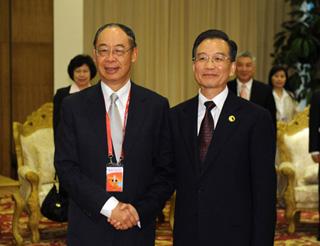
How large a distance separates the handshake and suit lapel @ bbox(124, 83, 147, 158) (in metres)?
0.22

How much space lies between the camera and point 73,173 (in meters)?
2.88

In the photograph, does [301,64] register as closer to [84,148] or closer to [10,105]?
[10,105]

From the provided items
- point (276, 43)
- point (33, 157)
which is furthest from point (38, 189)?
point (276, 43)

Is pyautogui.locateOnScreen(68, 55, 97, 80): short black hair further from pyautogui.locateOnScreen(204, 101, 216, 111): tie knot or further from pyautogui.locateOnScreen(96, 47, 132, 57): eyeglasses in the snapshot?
pyautogui.locateOnScreen(204, 101, 216, 111): tie knot

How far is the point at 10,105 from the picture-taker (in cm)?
898

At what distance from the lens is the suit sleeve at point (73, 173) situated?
111 inches

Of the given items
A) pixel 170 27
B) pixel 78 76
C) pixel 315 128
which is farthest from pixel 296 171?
pixel 170 27

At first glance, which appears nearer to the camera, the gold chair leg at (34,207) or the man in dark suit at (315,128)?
the man in dark suit at (315,128)

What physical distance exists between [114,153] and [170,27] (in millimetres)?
6555

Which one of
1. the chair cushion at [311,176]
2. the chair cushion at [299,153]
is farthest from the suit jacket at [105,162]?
the chair cushion at [299,153]

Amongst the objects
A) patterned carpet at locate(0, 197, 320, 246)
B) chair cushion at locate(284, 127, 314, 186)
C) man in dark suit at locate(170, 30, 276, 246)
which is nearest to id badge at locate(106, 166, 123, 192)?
man in dark suit at locate(170, 30, 276, 246)

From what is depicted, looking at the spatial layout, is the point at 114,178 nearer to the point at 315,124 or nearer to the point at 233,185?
the point at 233,185

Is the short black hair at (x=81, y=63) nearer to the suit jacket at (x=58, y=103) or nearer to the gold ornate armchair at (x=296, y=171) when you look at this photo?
the suit jacket at (x=58, y=103)

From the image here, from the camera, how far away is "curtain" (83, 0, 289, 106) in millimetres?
8828
